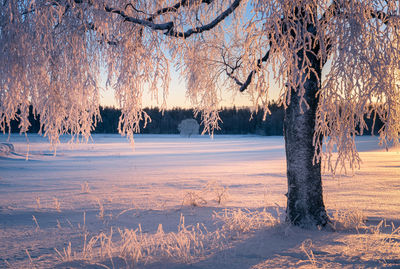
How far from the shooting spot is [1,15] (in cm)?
325

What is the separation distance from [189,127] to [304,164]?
62488 millimetres

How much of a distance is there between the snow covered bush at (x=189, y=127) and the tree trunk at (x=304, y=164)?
61290mm

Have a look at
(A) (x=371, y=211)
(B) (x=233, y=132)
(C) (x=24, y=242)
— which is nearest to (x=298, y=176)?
(A) (x=371, y=211)

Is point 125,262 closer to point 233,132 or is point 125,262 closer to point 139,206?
point 139,206

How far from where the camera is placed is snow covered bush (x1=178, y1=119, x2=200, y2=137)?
217ft

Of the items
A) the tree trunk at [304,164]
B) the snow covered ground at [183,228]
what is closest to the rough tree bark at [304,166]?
the tree trunk at [304,164]

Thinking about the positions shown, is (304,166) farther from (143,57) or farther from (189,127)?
(189,127)

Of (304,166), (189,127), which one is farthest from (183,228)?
(189,127)

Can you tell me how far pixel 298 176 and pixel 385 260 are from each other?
1461 mm

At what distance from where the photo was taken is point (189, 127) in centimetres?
6662

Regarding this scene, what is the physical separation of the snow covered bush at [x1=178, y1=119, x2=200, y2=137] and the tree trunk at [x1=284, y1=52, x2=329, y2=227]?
61290mm

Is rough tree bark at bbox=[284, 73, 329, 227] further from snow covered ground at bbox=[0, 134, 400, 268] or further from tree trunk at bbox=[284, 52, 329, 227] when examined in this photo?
snow covered ground at bbox=[0, 134, 400, 268]

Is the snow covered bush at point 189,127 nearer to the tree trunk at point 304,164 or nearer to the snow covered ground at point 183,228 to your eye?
the snow covered ground at point 183,228

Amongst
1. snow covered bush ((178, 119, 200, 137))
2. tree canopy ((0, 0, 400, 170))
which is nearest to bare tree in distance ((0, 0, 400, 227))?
tree canopy ((0, 0, 400, 170))
